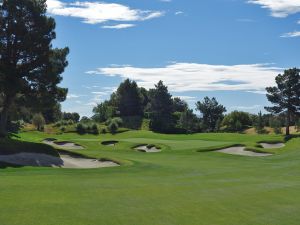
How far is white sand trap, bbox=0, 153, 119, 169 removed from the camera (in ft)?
94.6

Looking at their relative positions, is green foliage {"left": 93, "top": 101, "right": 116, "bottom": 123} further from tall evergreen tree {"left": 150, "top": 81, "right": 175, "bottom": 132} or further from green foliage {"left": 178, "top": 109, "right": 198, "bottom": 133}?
green foliage {"left": 178, "top": 109, "right": 198, "bottom": 133}

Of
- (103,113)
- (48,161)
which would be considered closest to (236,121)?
(103,113)

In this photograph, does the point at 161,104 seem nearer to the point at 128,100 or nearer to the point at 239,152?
the point at 128,100

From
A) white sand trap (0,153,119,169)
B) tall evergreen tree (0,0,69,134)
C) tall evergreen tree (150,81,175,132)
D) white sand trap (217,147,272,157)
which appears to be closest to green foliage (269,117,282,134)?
tall evergreen tree (150,81,175,132)

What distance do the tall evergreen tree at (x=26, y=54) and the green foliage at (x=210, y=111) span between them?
82.2 meters

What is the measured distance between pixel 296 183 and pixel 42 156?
18.4 meters

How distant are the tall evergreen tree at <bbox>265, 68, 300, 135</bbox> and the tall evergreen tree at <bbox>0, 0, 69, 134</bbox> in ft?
157

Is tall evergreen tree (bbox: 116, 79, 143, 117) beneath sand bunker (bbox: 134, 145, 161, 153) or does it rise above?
above

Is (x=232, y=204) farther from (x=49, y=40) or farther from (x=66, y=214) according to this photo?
(x=49, y=40)

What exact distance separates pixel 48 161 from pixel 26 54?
14496 mm

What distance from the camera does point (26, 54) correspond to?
135 feet

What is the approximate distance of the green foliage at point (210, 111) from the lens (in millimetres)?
121875

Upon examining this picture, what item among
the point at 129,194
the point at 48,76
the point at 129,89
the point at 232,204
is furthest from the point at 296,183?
the point at 129,89

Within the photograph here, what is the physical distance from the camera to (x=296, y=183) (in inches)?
752
